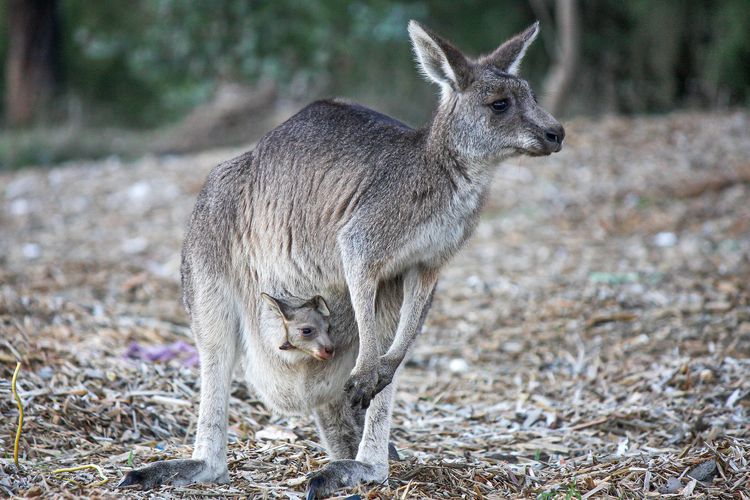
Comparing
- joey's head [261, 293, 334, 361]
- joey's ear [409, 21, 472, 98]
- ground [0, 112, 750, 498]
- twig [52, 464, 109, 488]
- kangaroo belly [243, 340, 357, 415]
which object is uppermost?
joey's ear [409, 21, 472, 98]

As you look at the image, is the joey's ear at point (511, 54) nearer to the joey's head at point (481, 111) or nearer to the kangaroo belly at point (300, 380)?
the joey's head at point (481, 111)

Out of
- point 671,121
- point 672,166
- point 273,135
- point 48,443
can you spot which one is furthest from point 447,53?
point 671,121

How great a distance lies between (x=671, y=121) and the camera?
10.4 m

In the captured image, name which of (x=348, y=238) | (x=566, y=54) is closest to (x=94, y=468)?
(x=348, y=238)

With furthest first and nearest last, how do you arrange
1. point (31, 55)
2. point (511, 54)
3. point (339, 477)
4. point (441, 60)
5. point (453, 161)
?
point (31, 55), point (511, 54), point (441, 60), point (453, 161), point (339, 477)

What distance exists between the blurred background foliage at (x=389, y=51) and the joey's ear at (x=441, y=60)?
785cm

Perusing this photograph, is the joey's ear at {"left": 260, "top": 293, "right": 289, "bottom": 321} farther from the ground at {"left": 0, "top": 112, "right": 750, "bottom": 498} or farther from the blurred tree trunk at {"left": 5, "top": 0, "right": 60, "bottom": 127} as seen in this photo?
the blurred tree trunk at {"left": 5, "top": 0, "right": 60, "bottom": 127}

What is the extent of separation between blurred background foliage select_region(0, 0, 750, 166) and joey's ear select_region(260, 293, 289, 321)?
8292 mm

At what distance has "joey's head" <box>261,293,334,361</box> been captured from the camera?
11.3 feet

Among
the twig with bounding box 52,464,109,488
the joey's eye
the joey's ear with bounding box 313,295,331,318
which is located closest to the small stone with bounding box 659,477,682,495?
the joey's ear with bounding box 313,295,331,318

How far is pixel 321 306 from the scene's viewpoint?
356 cm

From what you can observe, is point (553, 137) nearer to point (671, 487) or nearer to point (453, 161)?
point (453, 161)

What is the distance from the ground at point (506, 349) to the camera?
142 inches

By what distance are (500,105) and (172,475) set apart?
178 cm
